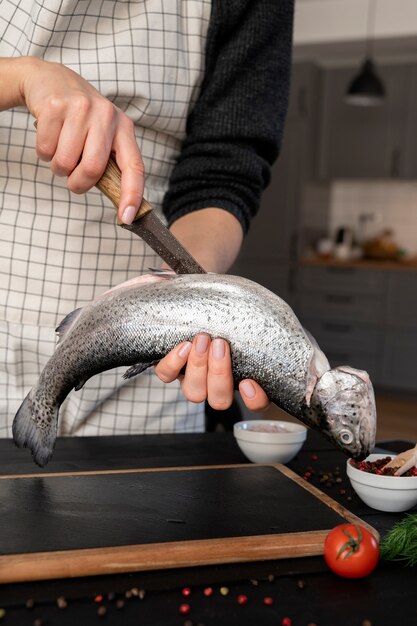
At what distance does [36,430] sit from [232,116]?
36.0 inches

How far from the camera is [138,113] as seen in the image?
1.70 m

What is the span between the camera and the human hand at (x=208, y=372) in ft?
3.76

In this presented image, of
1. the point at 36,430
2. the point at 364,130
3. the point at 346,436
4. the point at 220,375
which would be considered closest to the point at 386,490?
the point at 346,436

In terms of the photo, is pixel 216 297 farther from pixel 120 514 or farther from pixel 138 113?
pixel 138 113

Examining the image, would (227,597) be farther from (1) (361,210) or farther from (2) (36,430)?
(1) (361,210)

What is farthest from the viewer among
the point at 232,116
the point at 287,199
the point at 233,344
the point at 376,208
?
the point at 376,208

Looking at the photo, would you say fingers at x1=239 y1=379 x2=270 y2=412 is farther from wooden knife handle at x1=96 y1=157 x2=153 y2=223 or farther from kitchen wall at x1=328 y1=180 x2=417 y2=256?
kitchen wall at x1=328 y1=180 x2=417 y2=256

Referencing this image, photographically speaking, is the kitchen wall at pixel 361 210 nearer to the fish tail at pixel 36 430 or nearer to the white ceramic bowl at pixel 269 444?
the white ceramic bowl at pixel 269 444

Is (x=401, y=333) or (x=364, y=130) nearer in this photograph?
(x=401, y=333)

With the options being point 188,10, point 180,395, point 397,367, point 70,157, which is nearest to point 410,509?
point 180,395

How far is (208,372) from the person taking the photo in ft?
3.84

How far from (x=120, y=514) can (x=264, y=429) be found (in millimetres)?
490

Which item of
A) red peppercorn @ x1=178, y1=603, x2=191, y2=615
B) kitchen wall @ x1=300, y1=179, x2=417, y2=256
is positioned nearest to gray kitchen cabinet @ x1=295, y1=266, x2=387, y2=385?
kitchen wall @ x1=300, y1=179, x2=417, y2=256

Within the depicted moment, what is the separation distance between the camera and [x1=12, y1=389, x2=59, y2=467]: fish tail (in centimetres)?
121
